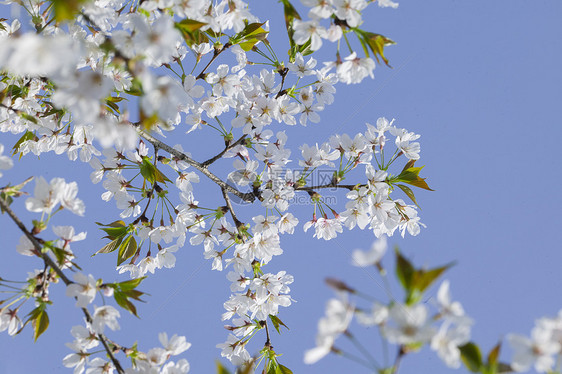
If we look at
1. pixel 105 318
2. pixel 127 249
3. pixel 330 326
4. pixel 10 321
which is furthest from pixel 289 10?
pixel 10 321

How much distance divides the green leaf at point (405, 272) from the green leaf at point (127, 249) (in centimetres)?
192

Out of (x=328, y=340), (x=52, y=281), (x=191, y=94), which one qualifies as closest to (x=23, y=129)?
(x=191, y=94)

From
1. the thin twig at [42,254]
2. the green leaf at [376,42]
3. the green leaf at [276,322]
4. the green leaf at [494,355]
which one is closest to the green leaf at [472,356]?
the green leaf at [494,355]

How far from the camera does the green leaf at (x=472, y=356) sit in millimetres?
1193

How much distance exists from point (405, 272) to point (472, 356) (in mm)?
391

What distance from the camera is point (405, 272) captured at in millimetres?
1044

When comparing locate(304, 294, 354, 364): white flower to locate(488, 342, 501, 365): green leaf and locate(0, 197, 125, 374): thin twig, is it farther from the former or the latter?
locate(0, 197, 125, 374): thin twig

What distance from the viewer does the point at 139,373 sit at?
1.76 meters

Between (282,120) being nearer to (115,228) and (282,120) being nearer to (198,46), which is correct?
(198,46)

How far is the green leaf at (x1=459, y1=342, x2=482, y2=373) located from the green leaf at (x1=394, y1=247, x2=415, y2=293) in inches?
13.2

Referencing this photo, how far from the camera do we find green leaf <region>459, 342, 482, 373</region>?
1193 millimetres

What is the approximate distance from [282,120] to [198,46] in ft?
2.13

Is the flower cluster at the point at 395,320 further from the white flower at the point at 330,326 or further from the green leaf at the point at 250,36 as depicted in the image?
the green leaf at the point at 250,36

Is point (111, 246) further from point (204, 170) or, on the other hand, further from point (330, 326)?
point (330, 326)
